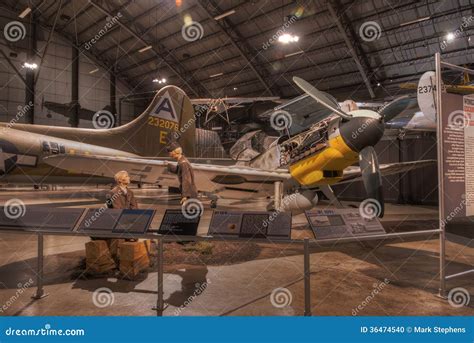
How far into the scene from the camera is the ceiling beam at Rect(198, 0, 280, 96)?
1628 centimetres

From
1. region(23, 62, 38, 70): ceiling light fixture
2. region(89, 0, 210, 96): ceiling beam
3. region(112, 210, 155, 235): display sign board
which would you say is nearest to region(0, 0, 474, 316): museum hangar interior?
region(112, 210, 155, 235): display sign board

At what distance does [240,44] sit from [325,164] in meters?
15.1

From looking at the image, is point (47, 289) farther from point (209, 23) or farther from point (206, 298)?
point (209, 23)

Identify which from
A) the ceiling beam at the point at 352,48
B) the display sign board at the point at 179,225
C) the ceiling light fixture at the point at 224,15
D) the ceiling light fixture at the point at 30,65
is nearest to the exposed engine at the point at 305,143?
the display sign board at the point at 179,225

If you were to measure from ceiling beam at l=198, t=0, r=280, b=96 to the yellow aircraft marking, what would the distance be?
45.3ft

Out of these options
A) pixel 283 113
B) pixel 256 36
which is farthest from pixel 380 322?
pixel 256 36

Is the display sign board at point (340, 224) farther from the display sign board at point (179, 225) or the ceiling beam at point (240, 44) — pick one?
the ceiling beam at point (240, 44)

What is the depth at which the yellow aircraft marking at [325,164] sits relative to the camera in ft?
15.9

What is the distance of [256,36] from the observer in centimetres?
1762

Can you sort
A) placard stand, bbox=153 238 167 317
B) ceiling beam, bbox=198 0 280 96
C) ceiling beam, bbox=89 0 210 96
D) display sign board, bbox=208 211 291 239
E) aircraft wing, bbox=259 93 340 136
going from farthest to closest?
1. ceiling beam, bbox=89 0 210 96
2. ceiling beam, bbox=198 0 280 96
3. aircraft wing, bbox=259 93 340 136
4. placard stand, bbox=153 238 167 317
5. display sign board, bbox=208 211 291 239

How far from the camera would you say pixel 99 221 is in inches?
114

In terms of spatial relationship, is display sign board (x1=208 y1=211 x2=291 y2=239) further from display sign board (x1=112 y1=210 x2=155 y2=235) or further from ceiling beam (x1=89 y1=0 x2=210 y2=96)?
ceiling beam (x1=89 y1=0 x2=210 y2=96)

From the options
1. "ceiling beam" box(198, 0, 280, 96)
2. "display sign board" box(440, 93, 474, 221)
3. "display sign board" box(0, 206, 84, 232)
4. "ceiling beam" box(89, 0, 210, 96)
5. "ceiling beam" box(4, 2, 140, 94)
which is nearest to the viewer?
"display sign board" box(0, 206, 84, 232)

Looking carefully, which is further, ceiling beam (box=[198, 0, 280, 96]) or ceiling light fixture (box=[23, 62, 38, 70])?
ceiling light fixture (box=[23, 62, 38, 70])
